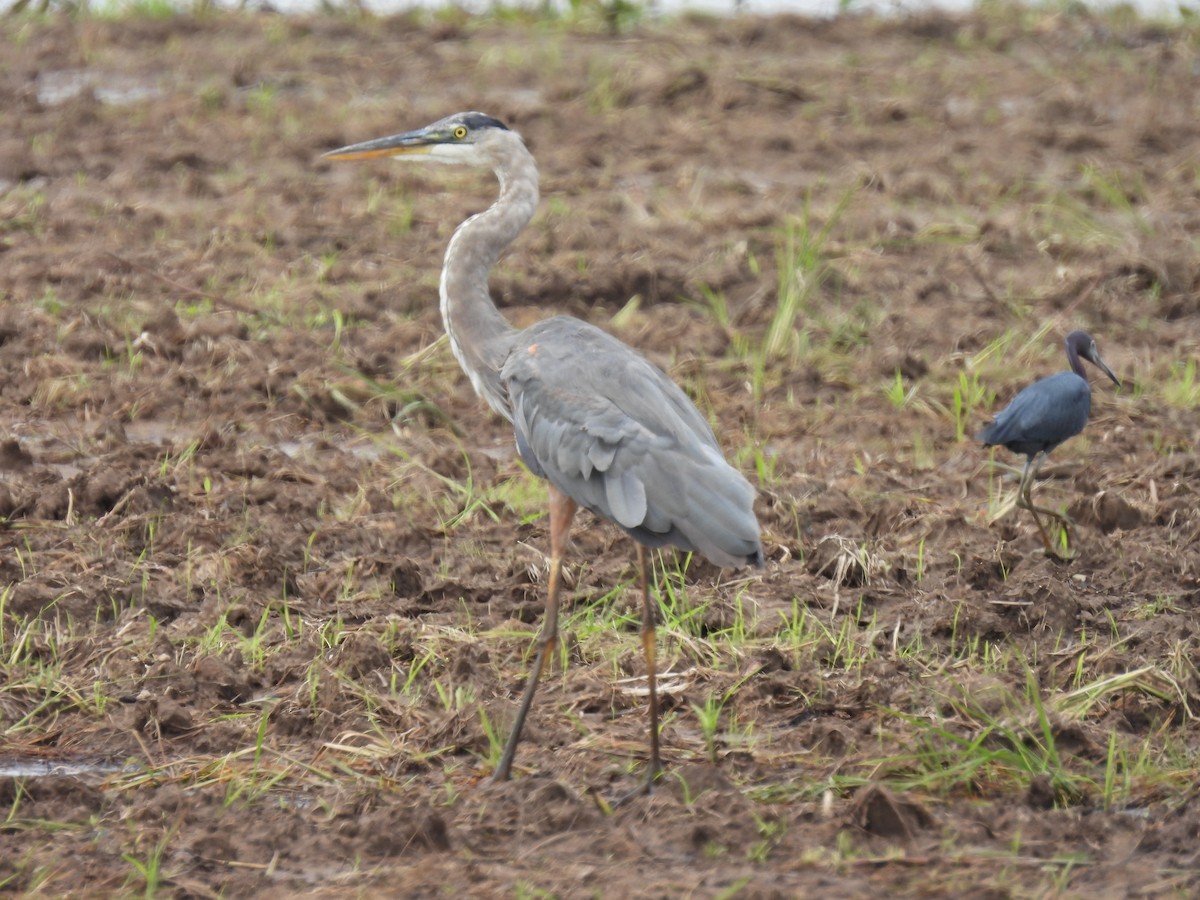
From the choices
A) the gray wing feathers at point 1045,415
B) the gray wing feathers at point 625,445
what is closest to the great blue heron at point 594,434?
the gray wing feathers at point 625,445

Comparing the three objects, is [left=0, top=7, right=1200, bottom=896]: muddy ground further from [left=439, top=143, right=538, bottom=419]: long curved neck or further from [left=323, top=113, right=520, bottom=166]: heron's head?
[left=323, top=113, right=520, bottom=166]: heron's head

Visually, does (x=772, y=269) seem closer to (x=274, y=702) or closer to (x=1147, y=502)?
(x=1147, y=502)

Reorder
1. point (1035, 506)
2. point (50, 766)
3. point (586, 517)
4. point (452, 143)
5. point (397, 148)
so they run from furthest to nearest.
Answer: point (586, 517)
point (1035, 506)
point (397, 148)
point (452, 143)
point (50, 766)

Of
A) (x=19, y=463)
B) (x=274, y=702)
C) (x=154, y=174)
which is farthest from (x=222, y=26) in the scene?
(x=274, y=702)

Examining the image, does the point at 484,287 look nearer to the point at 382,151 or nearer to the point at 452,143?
the point at 452,143

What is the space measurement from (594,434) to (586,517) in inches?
73.8

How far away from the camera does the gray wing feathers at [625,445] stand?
4832 mm

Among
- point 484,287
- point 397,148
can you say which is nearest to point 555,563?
point 484,287

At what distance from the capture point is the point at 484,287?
577 cm

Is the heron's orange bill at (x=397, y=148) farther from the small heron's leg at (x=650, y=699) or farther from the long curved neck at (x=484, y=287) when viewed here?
the small heron's leg at (x=650, y=699)

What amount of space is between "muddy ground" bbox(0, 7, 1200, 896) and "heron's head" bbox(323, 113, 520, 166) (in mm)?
1333

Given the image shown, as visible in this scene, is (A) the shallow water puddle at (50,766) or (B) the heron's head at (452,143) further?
(B) the heron's head at (452,143)

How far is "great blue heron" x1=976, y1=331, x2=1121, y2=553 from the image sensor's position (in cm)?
631

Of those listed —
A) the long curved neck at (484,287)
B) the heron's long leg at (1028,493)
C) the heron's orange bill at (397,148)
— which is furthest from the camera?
the heron's long leg at (1028,493)
